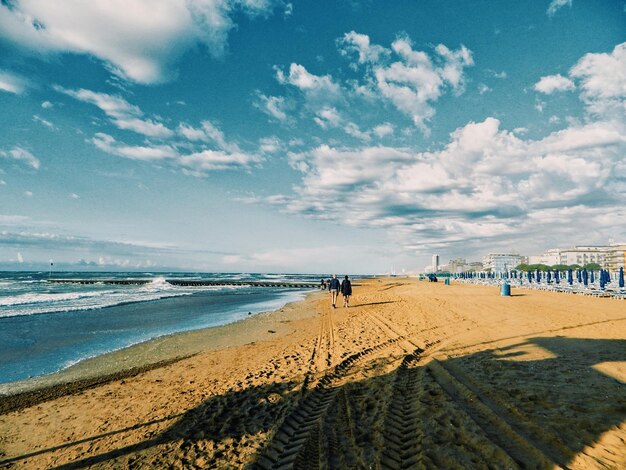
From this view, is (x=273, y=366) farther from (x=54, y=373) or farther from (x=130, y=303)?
(x=130, y=303)

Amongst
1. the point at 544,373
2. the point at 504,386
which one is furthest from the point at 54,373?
the point at 544,373

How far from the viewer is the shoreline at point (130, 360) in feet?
25.2

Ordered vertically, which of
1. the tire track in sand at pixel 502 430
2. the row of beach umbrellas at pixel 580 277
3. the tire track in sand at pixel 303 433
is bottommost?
the tire track in sand at pixel 303 433

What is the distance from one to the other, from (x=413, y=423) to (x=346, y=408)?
118 cm

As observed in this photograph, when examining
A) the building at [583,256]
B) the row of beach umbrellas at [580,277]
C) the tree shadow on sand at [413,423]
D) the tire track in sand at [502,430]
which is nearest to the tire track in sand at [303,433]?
the tree shadow on sand at [413,423]

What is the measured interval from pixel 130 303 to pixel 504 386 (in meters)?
27.9

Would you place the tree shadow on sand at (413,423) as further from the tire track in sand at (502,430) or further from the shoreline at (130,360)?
the shoreline at (130,360)

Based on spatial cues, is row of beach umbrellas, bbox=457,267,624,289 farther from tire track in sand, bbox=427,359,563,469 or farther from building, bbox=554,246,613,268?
building, bbox=554,246,613,268

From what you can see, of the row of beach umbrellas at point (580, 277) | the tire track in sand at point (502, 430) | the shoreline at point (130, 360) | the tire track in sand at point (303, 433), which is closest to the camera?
the tire track in sand at point (502, 430)

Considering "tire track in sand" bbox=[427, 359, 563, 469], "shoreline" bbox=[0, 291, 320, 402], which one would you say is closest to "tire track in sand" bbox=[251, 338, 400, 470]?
"tire track in sand" bbox=[427, 359, 563, 469]

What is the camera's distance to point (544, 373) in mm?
6691

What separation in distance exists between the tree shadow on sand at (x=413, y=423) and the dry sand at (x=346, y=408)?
23 mm

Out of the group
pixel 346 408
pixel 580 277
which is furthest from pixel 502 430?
pixel 580 277

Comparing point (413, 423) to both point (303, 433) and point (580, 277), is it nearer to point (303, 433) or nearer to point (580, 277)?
point (303, 433)
